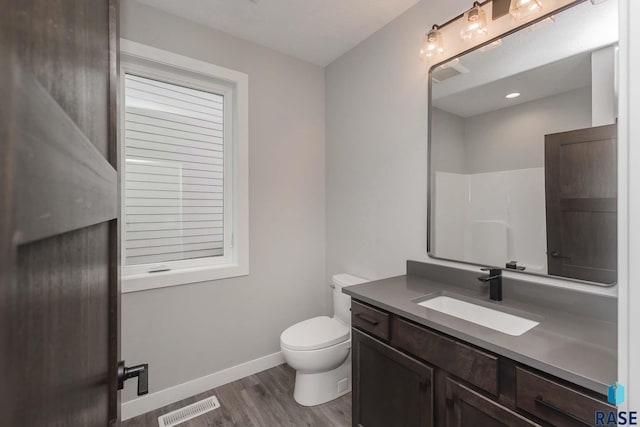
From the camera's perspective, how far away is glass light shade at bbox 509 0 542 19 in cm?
133

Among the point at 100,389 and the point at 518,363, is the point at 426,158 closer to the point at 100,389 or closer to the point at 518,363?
the point at 518,363

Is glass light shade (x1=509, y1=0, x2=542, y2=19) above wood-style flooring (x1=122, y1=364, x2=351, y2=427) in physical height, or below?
above

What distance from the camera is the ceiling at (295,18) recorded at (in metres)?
1.86

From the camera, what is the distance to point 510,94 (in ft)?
4.79

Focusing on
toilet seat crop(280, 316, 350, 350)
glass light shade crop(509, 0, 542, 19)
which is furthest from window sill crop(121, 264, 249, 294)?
glass light shade crop(509, 0, 542, 19)

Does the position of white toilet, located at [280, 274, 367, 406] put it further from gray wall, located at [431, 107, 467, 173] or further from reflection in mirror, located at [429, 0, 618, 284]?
gray wall, located at [431, 107, 467, 173]

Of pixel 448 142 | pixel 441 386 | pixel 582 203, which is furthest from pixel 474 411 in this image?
pixel 448 142

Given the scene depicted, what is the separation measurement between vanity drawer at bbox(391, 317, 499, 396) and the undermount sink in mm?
170

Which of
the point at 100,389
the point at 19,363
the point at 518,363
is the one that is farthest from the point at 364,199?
the point at 19,363

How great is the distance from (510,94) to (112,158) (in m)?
1.70

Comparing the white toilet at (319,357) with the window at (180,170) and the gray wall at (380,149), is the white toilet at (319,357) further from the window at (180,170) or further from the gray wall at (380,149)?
the window at (180,170)

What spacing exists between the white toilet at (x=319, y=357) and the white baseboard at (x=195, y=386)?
1.38ft

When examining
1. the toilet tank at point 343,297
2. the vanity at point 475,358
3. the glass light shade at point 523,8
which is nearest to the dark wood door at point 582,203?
the vanity at point 475,358

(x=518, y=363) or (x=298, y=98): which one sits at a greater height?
(x=298, y=98)
